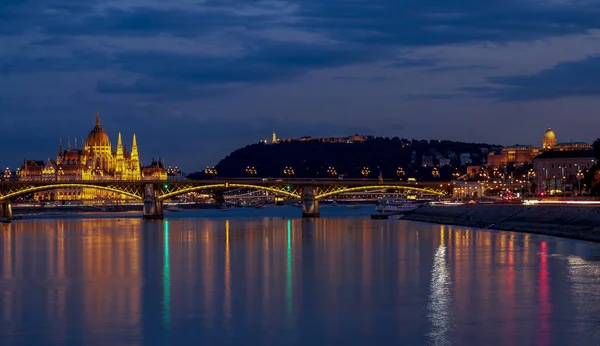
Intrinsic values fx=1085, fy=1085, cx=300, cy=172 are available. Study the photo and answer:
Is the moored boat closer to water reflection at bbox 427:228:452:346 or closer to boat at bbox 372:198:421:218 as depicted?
boat at bbox 372:198:421:218

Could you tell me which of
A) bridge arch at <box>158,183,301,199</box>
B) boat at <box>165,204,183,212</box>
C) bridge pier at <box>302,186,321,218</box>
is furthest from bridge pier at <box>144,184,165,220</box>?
boat at <box>165,204,183,212</box>

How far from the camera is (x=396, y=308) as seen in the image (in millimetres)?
32531

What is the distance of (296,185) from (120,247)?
5494 centimetres

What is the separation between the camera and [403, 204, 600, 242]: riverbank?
198 ft

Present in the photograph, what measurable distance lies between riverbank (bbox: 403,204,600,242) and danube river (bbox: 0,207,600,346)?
2.12 meters

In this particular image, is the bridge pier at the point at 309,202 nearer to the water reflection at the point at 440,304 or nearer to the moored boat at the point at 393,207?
the moored boat at the point at 393,207

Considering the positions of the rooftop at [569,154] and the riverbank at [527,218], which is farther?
the rooftop at [569,154]

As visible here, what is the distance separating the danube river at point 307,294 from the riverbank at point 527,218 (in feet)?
6.97

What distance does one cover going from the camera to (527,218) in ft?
242

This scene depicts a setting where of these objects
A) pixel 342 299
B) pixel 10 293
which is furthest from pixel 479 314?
pixel 10 293

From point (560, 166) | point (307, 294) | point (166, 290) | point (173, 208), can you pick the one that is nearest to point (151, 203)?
point (560, 166)

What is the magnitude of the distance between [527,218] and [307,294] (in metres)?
40.5

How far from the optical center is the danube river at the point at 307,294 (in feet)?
92.5

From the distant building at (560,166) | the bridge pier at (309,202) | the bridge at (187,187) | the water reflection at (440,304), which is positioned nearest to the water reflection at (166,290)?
the water reflection at (440,304)
